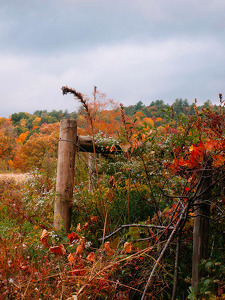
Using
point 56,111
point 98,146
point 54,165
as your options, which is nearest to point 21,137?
point 56,111

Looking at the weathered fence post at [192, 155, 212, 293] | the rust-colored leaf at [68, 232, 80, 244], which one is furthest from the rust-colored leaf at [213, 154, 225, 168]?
the rust-colored leaf at [68, 232, 80, 244]

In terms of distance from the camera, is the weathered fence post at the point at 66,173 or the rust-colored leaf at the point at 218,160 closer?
the rust-colored leaf at the point at 218,160

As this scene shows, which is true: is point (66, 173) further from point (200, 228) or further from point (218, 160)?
point (218, 160)

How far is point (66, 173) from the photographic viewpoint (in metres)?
4.09

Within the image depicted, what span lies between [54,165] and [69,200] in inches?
187

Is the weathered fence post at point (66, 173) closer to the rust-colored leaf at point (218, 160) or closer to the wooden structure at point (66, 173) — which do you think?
the wooden structure at point (66, 173)

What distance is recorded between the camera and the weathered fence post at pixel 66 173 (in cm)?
403

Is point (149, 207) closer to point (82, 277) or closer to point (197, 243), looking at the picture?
point (197, 243)

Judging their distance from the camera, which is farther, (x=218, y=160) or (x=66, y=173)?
(x=66, y=173)

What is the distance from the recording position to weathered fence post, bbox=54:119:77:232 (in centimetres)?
403

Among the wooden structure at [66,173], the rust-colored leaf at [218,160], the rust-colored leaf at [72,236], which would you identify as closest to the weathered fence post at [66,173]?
the wooden structure at [66,173]

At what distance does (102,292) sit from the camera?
2.25 meters

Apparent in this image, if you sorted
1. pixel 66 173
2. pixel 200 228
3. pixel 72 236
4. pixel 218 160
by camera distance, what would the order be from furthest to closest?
pixel 66 173, pixel 72 236, pixel 200 228, pixel 218 160

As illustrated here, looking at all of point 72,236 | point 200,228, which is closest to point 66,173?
point 72,236
